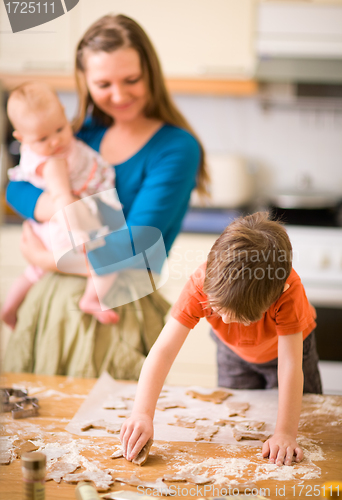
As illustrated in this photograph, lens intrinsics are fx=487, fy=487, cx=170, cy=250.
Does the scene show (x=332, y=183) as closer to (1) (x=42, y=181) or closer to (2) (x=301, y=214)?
(2) (x=301, y=214)

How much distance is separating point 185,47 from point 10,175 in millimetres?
1069

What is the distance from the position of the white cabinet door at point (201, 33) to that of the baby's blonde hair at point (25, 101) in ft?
3.29

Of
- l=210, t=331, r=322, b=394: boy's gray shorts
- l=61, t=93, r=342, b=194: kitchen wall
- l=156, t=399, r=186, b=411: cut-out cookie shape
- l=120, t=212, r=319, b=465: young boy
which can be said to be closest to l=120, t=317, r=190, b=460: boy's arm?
l=120, t=212, r=319, b=465: young boy

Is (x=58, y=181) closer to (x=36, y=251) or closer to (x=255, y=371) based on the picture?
(x=36, y=251)

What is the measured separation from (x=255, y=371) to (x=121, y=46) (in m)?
0.72

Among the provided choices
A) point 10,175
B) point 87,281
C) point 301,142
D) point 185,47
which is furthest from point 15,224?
point 301,142

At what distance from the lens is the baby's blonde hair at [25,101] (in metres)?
1.00

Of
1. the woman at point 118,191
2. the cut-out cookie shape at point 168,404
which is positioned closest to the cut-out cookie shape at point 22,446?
the cut-out cookie shape at point 168,404

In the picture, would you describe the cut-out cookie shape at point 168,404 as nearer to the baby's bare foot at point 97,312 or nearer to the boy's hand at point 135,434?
the boy's hand at point 135,434

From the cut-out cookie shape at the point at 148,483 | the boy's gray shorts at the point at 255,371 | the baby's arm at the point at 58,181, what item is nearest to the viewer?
the cut-out cookie shape at the point at 148,483

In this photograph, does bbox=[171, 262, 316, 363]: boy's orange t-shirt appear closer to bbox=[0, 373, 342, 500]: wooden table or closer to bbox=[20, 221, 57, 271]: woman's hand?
bbox=[0, 373, 342, 500]: wooden table

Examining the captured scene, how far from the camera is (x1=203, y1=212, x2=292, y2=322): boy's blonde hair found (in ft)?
2.10

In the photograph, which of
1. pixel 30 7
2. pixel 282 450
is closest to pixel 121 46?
pixel 30 7

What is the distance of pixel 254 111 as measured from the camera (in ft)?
7.36
